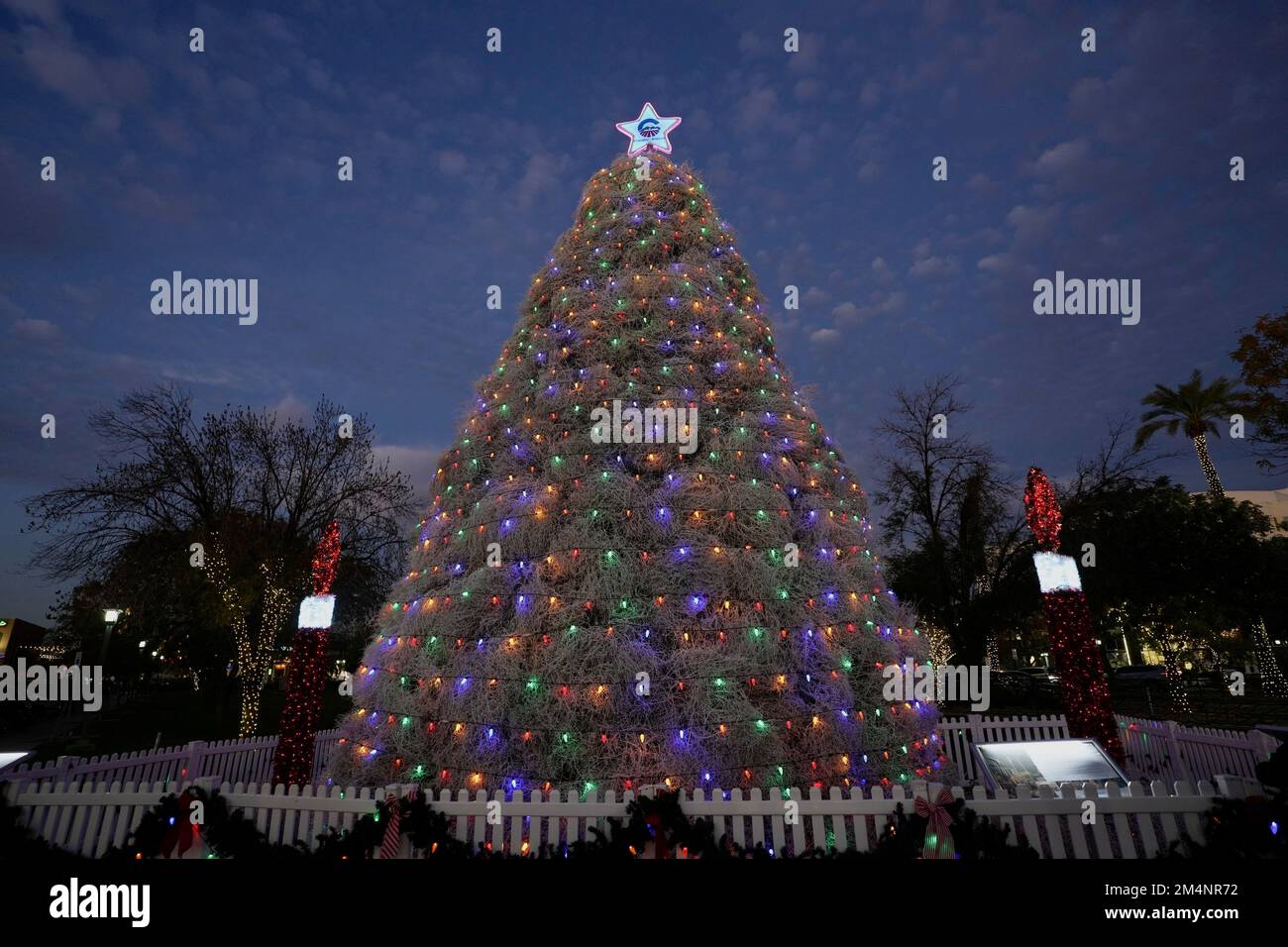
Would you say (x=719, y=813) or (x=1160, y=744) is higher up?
(x=719, y=813)

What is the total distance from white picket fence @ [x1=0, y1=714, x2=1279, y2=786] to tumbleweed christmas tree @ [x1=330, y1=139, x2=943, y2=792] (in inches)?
84.1

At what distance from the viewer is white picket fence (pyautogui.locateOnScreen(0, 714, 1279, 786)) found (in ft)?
20.9

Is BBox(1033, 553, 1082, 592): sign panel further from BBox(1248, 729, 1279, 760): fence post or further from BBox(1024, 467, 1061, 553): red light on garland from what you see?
BBox(1248, 729, 1279, 760): fence post

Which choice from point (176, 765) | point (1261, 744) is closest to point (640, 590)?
point (1261, 744)

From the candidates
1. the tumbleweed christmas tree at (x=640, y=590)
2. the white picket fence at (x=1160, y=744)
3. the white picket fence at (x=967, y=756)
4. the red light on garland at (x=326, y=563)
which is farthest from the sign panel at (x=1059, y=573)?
the red light on garland at (x=326, y=563)

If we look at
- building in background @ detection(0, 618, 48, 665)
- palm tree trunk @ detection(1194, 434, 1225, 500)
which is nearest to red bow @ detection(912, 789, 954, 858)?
palm tree trunk @ detection(1194, 434, 1225, 500)

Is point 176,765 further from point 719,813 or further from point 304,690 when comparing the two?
point 719,813

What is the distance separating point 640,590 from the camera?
253 inches

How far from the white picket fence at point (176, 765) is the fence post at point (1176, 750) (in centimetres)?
1069

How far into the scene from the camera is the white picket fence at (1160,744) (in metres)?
6.35

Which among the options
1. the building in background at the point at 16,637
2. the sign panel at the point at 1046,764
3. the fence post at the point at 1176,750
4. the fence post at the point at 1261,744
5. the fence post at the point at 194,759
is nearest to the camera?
the sign panel at the point at 1046,764

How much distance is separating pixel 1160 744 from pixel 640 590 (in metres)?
7.32

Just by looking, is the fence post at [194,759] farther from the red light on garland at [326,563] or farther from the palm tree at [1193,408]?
the palm tree at [1193,408]
